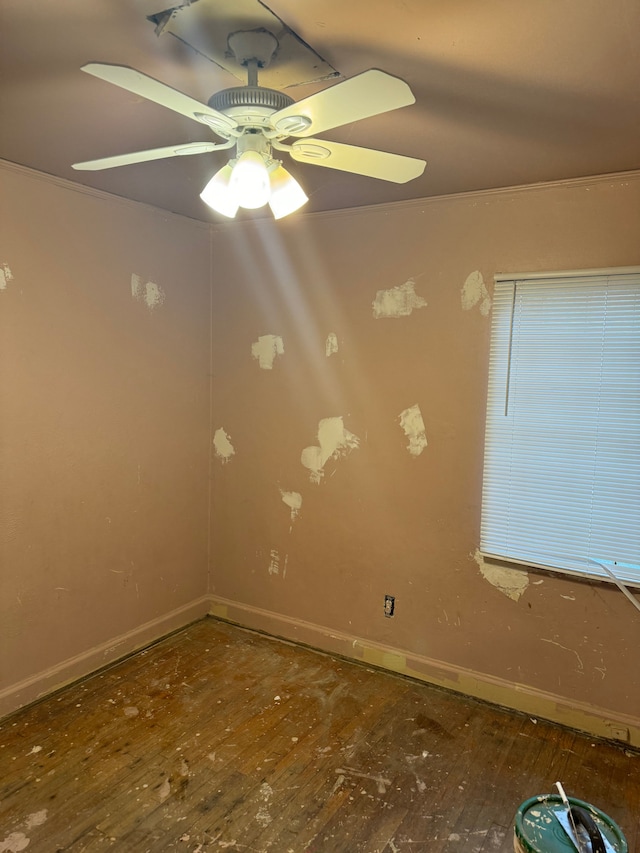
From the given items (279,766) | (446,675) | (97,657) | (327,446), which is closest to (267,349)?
(327,446)

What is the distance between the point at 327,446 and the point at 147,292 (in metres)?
1.31

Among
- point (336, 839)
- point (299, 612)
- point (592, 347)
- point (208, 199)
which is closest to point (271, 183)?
point (208, 199)

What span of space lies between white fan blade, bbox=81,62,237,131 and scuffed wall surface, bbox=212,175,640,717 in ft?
5.26

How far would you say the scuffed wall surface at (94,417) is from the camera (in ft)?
8.59

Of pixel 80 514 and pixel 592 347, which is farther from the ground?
pixel 592 347

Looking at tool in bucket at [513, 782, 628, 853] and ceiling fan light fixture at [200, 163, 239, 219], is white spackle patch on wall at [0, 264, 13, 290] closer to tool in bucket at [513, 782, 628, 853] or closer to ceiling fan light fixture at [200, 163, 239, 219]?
ceiling fan light fixture at [200, 163, 239, 219]

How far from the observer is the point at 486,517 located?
2.83 meters

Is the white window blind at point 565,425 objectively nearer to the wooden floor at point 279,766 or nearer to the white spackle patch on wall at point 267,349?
the wooden floor at point 279,766

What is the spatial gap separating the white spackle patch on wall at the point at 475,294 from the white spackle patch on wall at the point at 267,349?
1.10 m

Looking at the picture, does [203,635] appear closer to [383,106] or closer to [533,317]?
[533,317]

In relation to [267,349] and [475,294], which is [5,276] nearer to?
[267,349]

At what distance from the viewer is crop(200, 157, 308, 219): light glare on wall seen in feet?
4.91

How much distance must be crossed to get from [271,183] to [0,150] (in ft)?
4.39

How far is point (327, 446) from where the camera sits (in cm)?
326
